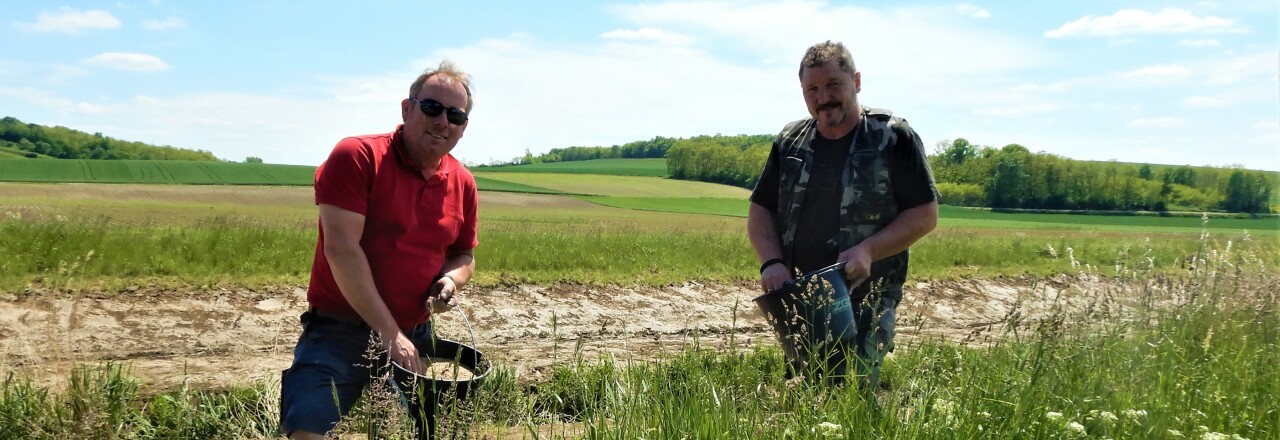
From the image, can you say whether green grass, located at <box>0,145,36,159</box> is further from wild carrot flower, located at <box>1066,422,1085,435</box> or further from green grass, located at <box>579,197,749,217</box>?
wild carrot flower, located at <box>1066,422,1085,435</box>

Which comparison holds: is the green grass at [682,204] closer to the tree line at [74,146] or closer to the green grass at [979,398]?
the tree line at [74,146]

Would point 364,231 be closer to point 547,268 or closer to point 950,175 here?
point 547,268

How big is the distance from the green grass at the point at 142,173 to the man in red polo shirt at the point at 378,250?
5048 centimetres

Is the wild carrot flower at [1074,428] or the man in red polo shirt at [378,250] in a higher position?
the man in red polo shirt at [378,250]

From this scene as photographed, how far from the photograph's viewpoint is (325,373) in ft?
10.4

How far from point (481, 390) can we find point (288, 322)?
657 centimetres

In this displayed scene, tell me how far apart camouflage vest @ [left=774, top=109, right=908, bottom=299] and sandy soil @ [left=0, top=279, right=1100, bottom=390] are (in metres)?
1.65

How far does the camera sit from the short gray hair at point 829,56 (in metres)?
3.57

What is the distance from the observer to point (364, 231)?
3.28 meters

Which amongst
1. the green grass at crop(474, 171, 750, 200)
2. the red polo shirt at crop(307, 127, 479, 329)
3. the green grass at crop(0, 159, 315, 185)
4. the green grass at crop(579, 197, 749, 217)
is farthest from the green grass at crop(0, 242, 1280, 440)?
the green grass at crop(474, 171, 750, 200)

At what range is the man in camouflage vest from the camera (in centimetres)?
359

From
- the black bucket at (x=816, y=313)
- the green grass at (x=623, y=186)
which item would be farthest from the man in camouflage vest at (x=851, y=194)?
the green grass at (x=623, y=186)

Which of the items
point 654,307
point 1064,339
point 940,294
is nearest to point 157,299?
point 654,307

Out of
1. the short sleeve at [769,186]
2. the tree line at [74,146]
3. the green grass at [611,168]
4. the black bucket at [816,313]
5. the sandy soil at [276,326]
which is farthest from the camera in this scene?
the green grass at [611,168]
